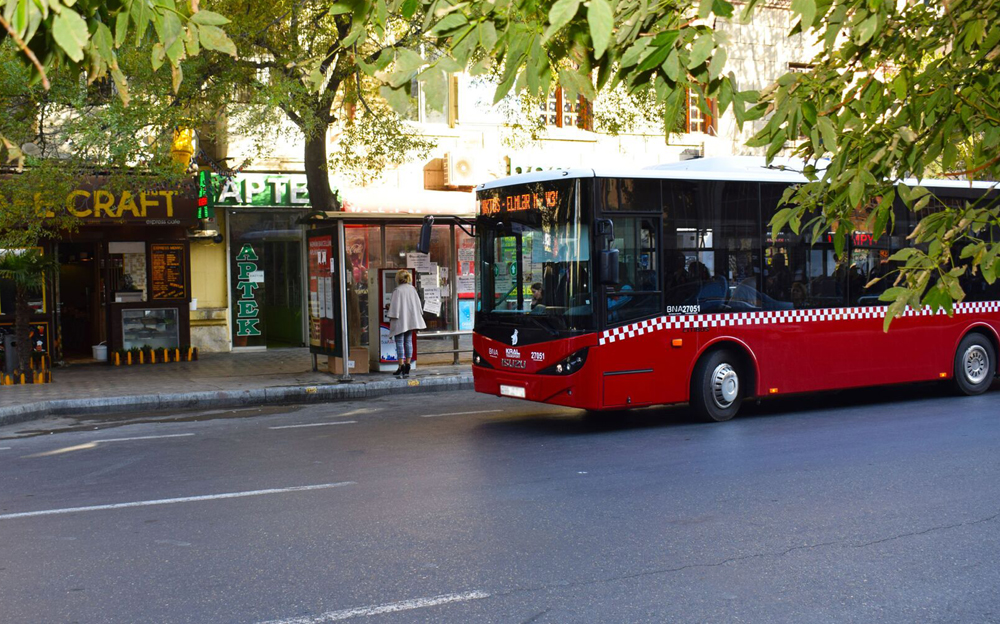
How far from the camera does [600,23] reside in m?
3.61

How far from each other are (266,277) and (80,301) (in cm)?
355

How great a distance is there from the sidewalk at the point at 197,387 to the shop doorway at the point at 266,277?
91.2 inches

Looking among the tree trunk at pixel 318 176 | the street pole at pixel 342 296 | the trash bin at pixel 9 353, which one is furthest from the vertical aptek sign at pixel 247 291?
the trash bin at pixel 9 353

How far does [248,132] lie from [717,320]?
881 centimetres

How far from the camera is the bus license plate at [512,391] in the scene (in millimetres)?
11312

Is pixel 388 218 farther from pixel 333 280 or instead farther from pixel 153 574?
pixel 153 574

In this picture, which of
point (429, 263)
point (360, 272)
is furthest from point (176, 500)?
point (429, 263)

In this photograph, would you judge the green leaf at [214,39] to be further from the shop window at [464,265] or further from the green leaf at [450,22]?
the shop window at [464,265]

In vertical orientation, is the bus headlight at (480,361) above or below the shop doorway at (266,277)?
below

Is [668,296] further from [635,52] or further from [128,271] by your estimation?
[128,271]

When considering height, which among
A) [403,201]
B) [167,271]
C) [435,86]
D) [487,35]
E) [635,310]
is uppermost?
[403,201]

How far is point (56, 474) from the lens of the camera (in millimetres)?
9062

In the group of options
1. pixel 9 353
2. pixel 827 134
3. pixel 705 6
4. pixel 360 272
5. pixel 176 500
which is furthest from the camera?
pixel 360 272

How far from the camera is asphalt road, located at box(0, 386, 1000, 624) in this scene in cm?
542
